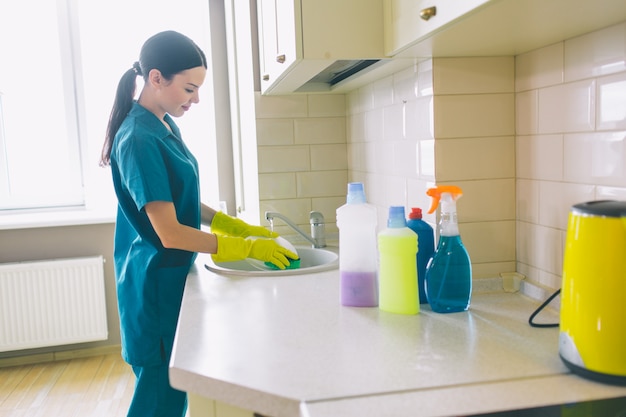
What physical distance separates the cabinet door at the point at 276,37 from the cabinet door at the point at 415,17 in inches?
8.6

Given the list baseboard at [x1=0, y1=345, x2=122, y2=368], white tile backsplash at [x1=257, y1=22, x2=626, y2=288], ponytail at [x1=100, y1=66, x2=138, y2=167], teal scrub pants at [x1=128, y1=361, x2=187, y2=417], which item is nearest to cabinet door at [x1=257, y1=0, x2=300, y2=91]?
white tile backsplash at [x1=257, y1=22, x2=626, y2=288]

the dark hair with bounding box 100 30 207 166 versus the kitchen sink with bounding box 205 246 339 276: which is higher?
the dark hair with bounding box 100 30 207 166

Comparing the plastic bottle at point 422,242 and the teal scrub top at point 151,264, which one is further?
the teal scrub top at point 151,264

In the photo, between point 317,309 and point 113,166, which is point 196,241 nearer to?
point 113,166

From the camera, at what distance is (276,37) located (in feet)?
5.39

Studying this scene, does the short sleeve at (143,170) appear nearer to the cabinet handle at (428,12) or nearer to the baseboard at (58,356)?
the cabinet handle at (428,12)

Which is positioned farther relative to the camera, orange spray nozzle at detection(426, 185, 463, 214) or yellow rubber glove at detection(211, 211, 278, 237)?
yellow rubber glove at detection(211, 211, 278, 237)

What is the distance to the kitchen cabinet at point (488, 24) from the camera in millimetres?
857

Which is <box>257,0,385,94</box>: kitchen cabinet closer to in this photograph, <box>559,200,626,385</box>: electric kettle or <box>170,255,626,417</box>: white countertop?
<box>170,255,626,417</box>: white countertop

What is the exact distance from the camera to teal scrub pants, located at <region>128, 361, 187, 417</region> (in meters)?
1.64

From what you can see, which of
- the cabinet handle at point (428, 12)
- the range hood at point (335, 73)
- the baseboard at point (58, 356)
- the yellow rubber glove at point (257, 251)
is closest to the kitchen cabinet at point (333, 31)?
the range hood at point (335, 73)

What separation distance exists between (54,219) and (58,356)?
0.79 meters

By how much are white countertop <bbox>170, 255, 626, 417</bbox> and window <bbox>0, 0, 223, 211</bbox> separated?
2.36m

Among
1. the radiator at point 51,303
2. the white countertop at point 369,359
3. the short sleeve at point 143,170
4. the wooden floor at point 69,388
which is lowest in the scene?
the wooden floor at point 69,388
